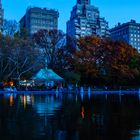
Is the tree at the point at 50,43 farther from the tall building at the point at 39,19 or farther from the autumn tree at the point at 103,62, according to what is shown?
the tall building at the point at 39,19

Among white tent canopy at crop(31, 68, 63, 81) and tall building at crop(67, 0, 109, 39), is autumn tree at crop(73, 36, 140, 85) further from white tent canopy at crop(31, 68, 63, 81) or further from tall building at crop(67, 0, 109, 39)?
tall building at crop(67, 0, 109, 39)

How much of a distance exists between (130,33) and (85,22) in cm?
2059

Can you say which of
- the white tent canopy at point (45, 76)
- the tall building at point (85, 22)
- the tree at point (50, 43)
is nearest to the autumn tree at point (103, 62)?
the tree at point (50, 43)

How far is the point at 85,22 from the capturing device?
405 ft

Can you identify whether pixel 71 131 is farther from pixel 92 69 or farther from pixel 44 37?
pixel 44 37

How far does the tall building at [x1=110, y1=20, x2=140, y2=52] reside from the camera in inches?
5354

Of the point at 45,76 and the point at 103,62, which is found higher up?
the point at 103,62

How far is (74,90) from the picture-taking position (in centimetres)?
5234

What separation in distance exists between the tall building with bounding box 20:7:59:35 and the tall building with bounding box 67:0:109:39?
5.82m

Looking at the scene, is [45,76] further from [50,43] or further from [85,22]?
[85,22]

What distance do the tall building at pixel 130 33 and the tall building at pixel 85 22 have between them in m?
13.5

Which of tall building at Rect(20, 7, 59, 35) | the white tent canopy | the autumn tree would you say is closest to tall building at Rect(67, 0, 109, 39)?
tall building at Rect(20, 7, 59, 35)

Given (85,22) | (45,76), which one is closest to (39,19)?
(85,22)

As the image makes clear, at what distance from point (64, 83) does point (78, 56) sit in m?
5.14
